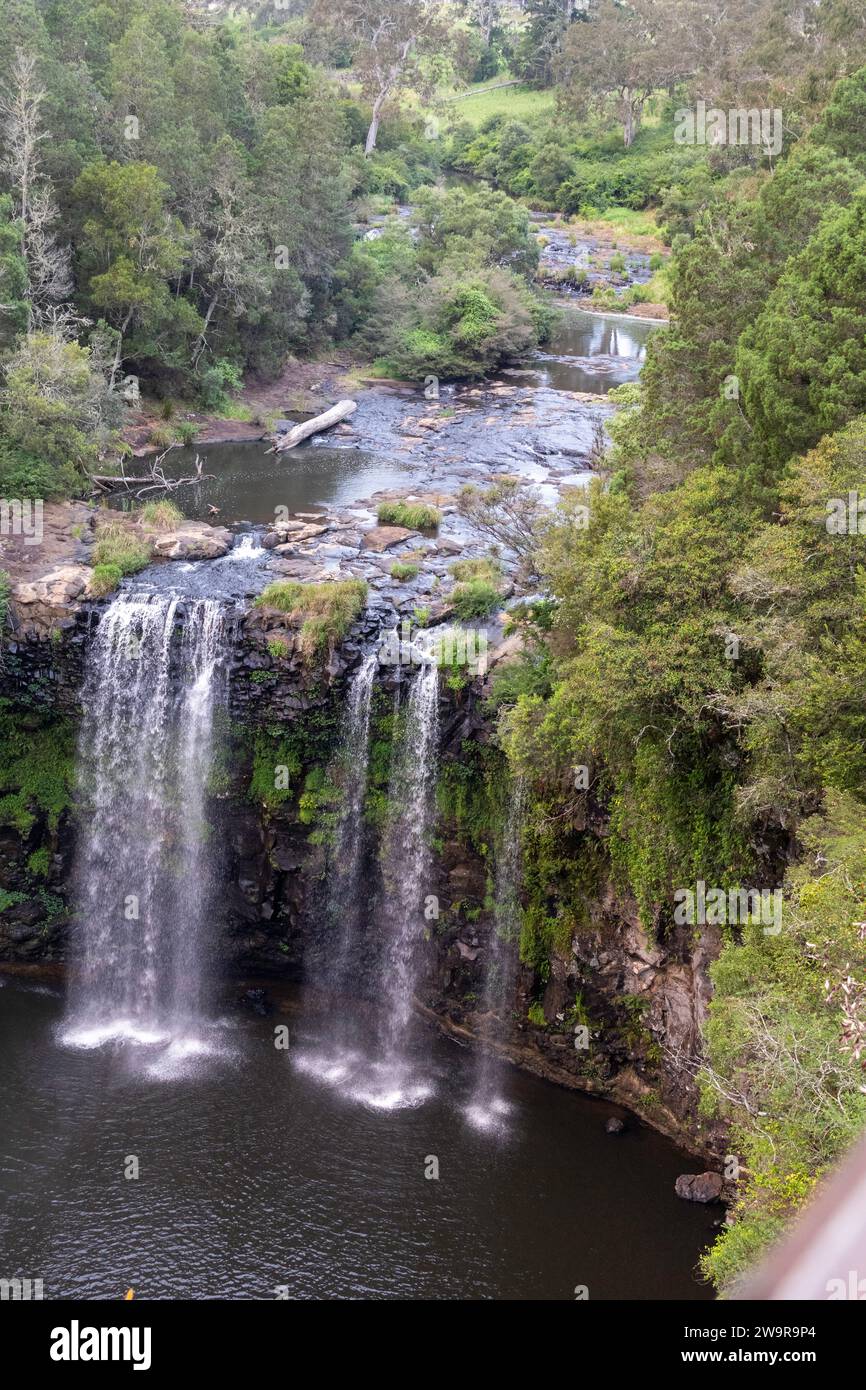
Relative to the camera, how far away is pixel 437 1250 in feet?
64.1

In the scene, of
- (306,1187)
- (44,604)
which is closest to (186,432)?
(44,604)

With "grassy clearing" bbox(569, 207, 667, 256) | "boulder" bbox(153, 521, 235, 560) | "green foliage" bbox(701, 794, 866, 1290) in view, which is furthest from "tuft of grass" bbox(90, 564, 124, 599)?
"grassy clearing" bbox(569, 207, 667, 256)

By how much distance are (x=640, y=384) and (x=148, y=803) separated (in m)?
25.1

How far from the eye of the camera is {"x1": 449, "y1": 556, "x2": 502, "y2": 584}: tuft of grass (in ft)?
93.9

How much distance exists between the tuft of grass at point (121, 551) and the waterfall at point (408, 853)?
8.84 m

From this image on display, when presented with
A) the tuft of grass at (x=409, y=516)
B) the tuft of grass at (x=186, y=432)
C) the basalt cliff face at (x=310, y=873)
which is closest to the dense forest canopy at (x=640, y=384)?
the basalt cliff face at (x=310, y=873)

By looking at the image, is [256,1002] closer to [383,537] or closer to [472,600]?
[472,600]

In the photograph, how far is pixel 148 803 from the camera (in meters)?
26.8

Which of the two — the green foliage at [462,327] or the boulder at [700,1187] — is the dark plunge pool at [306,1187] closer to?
the boulder at [700,1187]

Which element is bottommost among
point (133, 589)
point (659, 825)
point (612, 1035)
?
point (612, 1035)

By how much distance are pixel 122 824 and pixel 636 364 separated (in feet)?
125

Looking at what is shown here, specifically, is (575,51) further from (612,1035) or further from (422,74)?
(612,1035)

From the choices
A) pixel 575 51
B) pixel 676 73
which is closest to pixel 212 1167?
pixel 676 73

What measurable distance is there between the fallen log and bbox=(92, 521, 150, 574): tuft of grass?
12900mm
